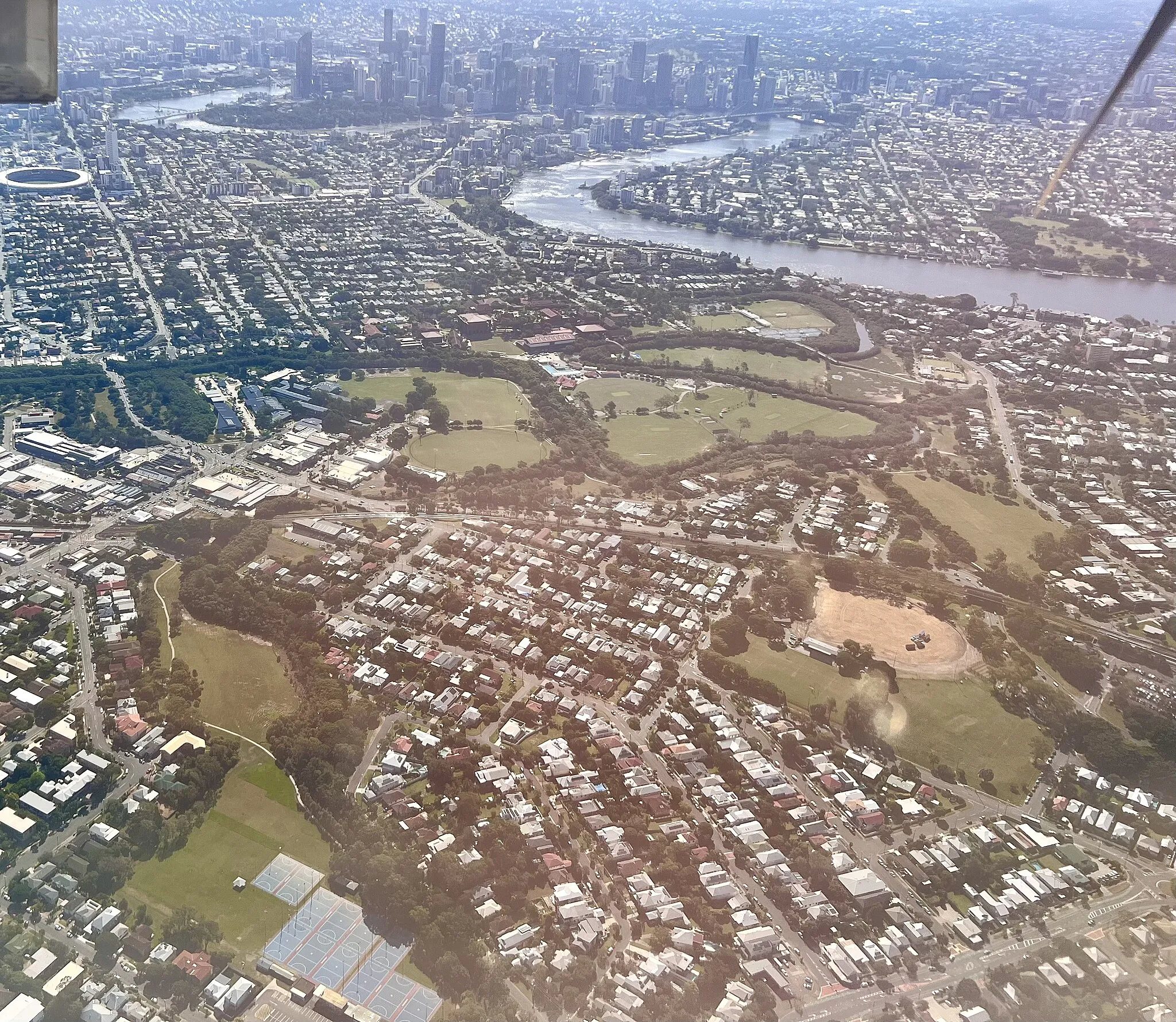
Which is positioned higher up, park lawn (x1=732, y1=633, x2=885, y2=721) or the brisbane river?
the brisbane river

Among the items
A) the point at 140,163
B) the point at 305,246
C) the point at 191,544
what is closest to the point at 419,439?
the point at 191,544

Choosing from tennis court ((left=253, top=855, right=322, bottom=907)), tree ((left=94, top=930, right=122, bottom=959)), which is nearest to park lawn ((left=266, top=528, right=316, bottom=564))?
tennis court ((left=253, top=855, right=322, bottom=907))

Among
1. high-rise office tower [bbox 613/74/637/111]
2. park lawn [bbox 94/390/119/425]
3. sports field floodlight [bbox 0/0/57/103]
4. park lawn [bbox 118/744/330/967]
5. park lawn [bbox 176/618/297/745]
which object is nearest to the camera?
sports field floodlight [bbox 0/0/57/103]

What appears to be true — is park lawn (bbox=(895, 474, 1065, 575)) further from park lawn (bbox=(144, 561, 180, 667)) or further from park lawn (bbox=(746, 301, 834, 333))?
park lawn (bbox=(144, 561, 180, 667))

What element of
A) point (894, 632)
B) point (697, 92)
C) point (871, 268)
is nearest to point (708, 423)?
point (894, 632)

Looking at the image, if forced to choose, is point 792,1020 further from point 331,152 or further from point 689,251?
point 331,152

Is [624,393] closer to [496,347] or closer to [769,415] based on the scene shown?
[769,415]

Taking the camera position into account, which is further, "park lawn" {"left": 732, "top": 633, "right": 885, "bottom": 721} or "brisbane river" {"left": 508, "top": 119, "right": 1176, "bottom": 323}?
"brisbane river" {"left": 508, "top": 119, "right": 1176, "bottom": 323}

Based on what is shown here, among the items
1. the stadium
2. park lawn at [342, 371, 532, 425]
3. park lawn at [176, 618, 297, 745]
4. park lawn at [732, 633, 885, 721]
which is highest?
the stadium
